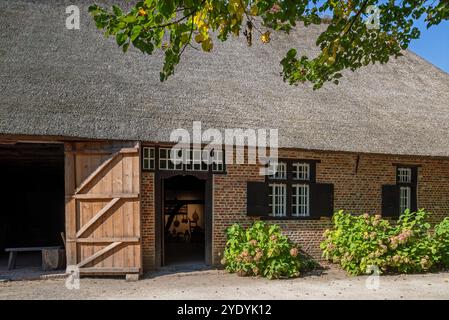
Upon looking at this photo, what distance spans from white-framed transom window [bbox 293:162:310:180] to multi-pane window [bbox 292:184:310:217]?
0.20 meters

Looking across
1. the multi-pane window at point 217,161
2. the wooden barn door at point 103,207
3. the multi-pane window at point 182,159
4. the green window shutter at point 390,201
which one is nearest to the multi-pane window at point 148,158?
the multi-pane window at point 182,159

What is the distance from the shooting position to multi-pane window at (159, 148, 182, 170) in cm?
1015

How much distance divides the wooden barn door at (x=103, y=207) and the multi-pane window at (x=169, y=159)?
930 millimetres

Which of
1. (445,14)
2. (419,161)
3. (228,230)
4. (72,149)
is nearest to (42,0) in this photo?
(72,149)

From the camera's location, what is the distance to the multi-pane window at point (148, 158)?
32.8 feet

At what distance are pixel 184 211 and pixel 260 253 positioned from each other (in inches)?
342

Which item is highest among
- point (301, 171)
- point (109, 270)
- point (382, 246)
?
point (301, 171)

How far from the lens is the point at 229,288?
8.62 m

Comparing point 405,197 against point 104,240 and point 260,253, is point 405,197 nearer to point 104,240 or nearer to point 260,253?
point 260,253

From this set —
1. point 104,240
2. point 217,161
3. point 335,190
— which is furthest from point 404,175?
point 104,240

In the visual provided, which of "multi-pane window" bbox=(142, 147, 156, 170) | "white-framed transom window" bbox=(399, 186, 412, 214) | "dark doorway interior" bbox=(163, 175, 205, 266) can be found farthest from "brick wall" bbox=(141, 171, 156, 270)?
"white-framed transom window" bbox=(399, 186, 412, 214)

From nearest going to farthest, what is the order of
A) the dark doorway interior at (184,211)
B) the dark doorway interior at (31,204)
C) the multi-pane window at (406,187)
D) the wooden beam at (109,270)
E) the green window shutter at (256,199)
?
the wooden beam at (109,270)
the green window shutter at (256,199)
the multi-pane window at (406,187)
the dark doorway interior at (31,204)
the dark doorway interior at (184,211)

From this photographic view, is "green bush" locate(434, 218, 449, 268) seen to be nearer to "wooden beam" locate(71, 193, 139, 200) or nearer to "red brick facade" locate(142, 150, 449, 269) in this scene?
"red brick facade" locate(142, 150, 449, 269)

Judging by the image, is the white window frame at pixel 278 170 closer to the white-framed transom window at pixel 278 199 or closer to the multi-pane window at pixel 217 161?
the white-framed transom window at pixel 278 199
